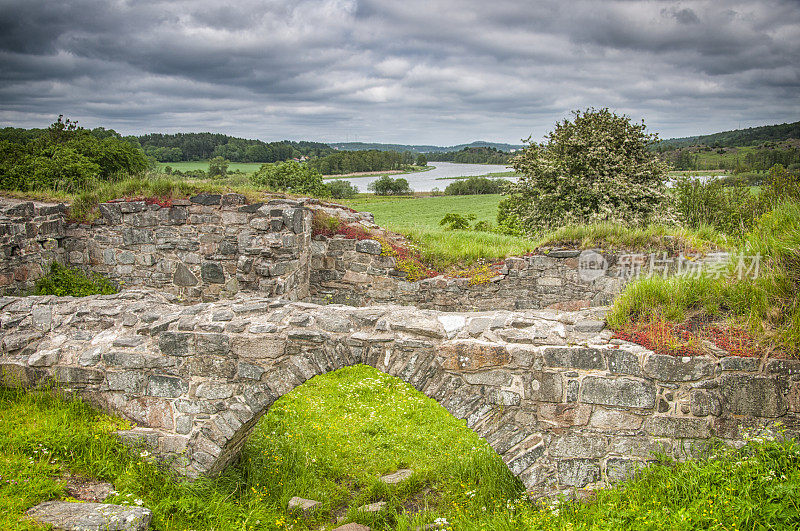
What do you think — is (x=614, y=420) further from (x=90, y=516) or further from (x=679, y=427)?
(x=90, y=516)

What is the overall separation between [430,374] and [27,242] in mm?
10135

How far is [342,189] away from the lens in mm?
45219

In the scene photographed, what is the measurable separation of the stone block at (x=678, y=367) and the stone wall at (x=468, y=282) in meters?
6.68

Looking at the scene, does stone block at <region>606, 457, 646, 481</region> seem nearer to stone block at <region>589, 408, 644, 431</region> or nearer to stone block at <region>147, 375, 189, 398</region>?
stone block at <region>589, 408, 644, 431</region>

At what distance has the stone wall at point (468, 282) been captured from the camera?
1065 cm

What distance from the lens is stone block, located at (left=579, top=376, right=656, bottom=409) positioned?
4.13m

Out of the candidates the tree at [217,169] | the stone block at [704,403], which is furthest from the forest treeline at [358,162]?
the stone block at [704,403]

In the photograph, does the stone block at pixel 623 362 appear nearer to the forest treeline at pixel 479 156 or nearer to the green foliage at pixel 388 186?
the green foliage at pixel 388 186

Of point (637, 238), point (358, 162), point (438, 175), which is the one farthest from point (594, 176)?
point (438, 175)

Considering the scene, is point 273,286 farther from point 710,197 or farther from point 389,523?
point 710,197

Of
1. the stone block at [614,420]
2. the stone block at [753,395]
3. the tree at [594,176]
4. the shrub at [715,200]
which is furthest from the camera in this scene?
the shrub at [715,200]

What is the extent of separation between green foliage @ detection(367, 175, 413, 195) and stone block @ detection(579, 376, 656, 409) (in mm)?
47325

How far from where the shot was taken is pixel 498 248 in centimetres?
1222

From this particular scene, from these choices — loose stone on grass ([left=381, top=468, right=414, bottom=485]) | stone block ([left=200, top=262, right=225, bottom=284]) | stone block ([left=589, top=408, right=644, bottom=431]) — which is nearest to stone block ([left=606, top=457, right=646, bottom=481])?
stone block ([left=589, top=408, right=644, bottom=431])
